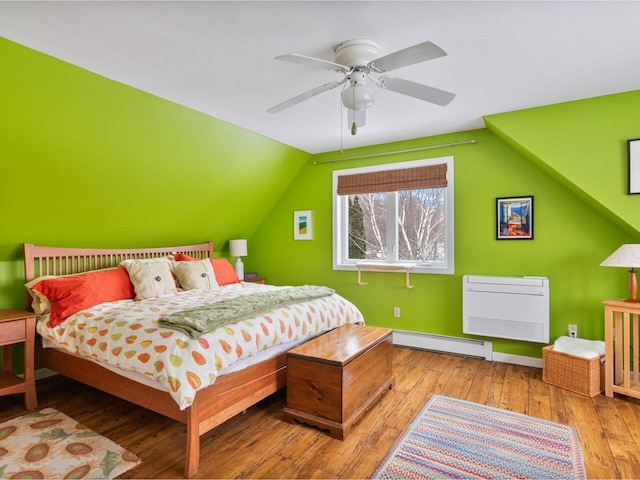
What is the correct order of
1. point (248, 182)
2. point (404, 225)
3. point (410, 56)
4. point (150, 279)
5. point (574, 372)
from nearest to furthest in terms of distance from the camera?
point (410, 56) < point (574, 372) < point (150, 279) < point (404, 225) < point (248, 182)

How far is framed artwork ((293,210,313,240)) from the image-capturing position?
Answer: 493 cm

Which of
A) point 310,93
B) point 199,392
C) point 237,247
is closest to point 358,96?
point 310,93

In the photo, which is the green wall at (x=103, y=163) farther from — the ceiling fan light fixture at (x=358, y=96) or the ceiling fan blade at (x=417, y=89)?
the ceiling fan blade at (x=417, y=89)

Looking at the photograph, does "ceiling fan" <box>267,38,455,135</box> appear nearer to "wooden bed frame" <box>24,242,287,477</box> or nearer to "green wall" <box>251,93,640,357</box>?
"green wall" <box>251,93,640,357</box>

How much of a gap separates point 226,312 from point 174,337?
38 centimetres

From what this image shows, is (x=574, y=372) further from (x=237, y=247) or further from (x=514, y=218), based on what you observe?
(x=237, y=247)

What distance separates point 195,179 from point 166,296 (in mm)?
1312

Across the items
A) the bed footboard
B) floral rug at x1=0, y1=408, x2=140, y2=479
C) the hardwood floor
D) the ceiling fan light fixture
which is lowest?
the hardwood floor

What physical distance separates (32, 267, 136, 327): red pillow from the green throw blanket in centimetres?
97

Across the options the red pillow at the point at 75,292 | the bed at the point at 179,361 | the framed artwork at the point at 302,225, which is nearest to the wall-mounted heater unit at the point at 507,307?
the bed at the point at 179,361

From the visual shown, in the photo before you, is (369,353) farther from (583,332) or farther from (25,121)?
(25,121)

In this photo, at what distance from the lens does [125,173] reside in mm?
3305

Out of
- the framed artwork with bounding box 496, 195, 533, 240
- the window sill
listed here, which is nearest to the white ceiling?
the framed artwork with bounding box 496, 195, 533, 240

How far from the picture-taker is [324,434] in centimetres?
235
